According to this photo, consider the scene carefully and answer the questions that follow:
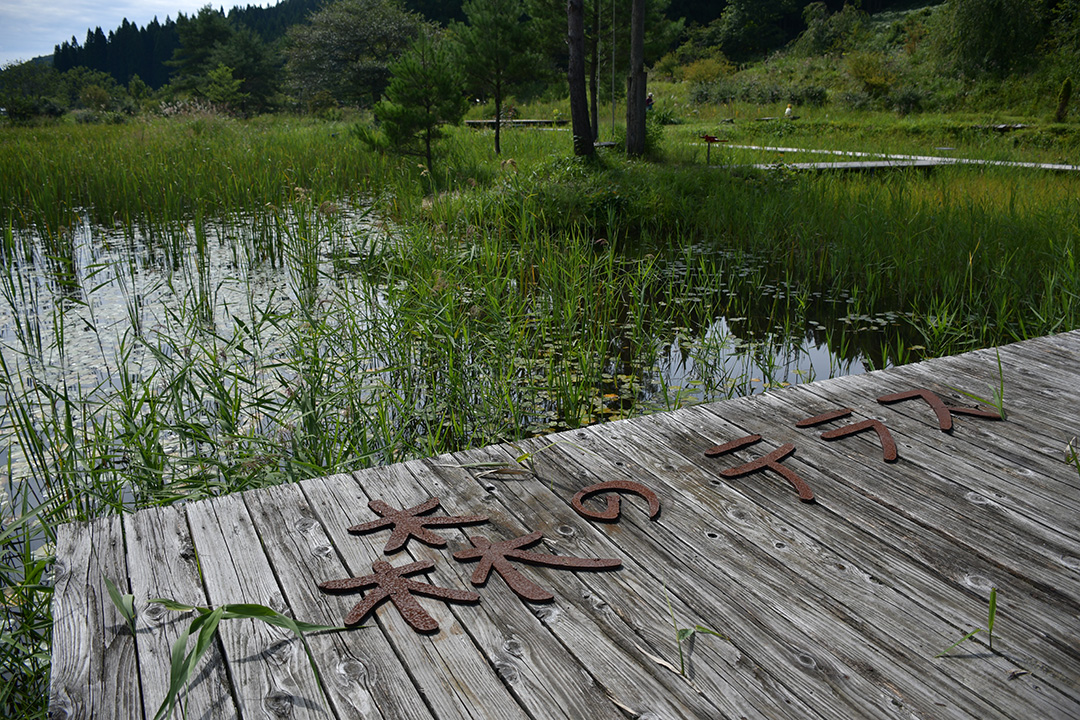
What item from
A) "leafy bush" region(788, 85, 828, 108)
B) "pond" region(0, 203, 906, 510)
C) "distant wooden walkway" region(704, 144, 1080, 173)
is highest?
"leafy bush" region(788, 85, 828, 108)

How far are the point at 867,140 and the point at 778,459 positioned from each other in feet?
44.2

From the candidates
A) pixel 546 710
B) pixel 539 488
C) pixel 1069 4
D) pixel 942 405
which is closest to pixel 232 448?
pixel 539 488

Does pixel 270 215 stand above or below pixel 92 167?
below

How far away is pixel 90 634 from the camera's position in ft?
4.37

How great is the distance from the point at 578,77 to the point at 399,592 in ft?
28.9

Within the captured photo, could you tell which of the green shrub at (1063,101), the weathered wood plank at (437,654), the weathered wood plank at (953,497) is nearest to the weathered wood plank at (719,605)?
the weathered wood plank at (437,654)

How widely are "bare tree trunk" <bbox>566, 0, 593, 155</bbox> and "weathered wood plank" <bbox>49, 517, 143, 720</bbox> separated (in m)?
8.33

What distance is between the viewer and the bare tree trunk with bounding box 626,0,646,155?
10.0m

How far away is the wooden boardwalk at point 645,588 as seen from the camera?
1.20m

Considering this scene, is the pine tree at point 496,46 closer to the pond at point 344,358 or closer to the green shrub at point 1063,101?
the pond at point 344,358

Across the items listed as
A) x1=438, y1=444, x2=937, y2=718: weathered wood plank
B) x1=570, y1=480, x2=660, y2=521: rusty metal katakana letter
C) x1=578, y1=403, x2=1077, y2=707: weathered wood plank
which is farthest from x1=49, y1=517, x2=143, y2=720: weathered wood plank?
x1=578, y1=403, x2=1077, y2=707: weathered wood plank

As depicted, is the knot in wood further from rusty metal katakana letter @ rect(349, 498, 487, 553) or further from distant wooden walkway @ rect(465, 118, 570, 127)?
distant wooden walkway @ rect(465, 118, 570, 127)

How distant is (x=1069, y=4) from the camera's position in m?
17.1

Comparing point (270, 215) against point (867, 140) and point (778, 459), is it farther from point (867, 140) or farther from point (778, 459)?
point (867, 140)
